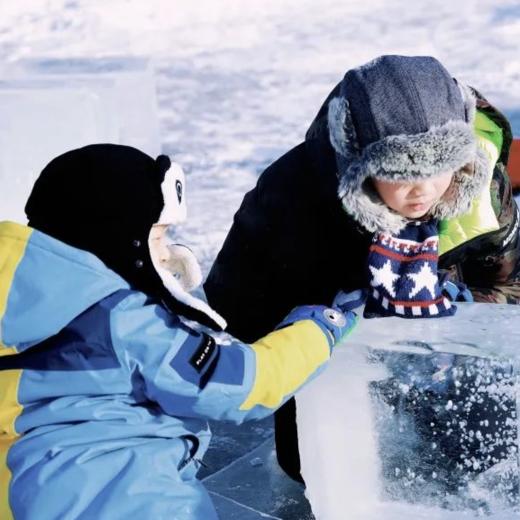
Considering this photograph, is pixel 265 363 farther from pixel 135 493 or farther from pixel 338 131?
pixel 338 131

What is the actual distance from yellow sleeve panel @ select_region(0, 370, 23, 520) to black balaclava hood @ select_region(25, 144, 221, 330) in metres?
0.20

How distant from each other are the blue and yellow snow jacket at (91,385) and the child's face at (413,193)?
0.36 m

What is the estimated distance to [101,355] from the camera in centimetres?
141

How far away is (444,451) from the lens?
5.52 feet

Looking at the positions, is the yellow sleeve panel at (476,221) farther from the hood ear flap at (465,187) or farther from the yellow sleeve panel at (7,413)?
the yellow sleeve panel at (7,413)

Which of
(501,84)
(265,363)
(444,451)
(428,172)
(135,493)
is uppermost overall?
(428,172)

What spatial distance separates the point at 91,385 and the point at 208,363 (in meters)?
0.17

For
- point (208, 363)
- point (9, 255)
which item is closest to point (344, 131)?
point (208, 363)

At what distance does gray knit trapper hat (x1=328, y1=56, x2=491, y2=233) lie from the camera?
156cm

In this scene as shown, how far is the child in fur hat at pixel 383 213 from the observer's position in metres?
1.58

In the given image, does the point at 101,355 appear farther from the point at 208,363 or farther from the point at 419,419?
the point at 419,419

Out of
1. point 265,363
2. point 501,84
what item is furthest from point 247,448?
point 501,84

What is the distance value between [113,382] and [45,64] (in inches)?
97.2

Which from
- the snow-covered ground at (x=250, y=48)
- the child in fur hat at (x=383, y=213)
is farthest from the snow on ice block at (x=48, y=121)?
the snow-covered ground at (x=250, y=48)
